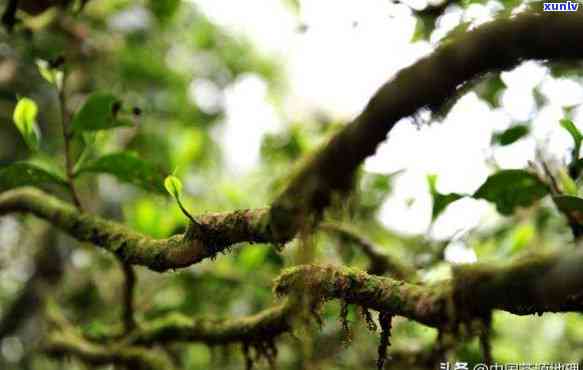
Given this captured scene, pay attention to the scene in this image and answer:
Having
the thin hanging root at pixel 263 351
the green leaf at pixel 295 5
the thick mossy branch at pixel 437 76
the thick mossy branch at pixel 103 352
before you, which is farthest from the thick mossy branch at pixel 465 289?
the green leaf at pixel 295 5

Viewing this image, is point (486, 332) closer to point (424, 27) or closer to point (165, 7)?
point (424, 27)

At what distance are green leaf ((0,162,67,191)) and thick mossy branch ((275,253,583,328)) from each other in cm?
48

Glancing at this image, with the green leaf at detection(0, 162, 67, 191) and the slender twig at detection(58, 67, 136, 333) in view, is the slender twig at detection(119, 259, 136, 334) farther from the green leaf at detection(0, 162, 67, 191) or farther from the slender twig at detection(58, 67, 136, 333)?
the green leaf at detection(0, 162, 67, 191)

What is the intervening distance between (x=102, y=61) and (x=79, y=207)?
1.42 m

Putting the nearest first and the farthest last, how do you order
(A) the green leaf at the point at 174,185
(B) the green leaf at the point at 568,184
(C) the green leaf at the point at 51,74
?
1. (A) the green leaf at the point at 174,185
2. (B) the green leaf at the point at 568,184
3. (C) the green leaf at the point at 51,74

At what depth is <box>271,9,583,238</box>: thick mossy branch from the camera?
47 cm

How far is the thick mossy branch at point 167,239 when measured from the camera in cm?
64

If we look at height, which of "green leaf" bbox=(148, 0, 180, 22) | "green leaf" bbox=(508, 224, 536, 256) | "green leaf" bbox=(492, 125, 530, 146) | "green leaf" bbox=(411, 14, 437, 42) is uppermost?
"green leaf" bbox=(148, 0, 180, 22)

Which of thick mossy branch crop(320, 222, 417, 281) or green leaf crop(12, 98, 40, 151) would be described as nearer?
green leaf crop(12, 98, 40, 151)

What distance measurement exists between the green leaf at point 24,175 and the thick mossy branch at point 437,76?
60 centimetres

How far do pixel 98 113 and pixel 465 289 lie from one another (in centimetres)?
70

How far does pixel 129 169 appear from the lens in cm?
103

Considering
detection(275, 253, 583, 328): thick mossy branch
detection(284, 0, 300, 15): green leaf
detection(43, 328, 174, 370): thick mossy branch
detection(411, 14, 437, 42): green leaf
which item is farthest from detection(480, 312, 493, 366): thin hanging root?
detection(284, 0, 300, 15): green leaf

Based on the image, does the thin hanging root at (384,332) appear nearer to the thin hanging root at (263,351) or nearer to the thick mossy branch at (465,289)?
the thick mossy branch at (465,289)
